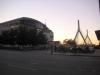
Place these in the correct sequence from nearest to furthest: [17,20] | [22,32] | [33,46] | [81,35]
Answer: [81,35], [22,32], [33,46], [17,20]

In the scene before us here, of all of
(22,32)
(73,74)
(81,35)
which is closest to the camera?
(73,74)

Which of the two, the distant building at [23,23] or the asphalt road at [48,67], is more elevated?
the distant building at [23,23]

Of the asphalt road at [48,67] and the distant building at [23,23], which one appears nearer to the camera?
the asphalt road at [48,67]

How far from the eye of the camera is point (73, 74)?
10.6 meters

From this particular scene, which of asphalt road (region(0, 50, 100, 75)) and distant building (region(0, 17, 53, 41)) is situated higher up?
distant building (region(0, 17, 53, 41))

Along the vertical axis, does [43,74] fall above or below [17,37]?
below

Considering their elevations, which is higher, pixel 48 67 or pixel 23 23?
pixel 23 23

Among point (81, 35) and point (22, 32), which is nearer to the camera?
point (81, 35)

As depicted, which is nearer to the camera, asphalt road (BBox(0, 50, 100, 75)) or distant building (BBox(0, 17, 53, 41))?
asphalt road (BBox(0, 50, 100, 75))

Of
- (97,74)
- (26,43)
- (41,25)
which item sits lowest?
(97,74)

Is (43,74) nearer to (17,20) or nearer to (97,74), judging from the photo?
(97,74)

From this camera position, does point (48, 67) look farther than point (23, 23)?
No

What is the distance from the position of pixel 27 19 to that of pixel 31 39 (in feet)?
81.1

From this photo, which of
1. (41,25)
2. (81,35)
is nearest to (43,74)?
(81,35)
